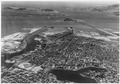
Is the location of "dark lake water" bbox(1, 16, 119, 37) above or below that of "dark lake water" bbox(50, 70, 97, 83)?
above

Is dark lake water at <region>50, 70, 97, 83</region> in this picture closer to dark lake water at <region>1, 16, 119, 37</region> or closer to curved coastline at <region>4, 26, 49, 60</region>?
curved coastline at <region>4, 26, 49, 60</region>

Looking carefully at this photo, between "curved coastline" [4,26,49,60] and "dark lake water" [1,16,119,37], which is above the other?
"dark lake water" [1,16,119,37]

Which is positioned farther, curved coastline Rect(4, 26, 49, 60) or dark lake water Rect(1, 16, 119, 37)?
dark lake water Rect(1, 16, 119, 37)

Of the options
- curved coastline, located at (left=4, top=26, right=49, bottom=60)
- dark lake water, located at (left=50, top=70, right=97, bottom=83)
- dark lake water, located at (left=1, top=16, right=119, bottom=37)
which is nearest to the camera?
dark lake water, located at (left=50, top=70, right=97, bottom=83)

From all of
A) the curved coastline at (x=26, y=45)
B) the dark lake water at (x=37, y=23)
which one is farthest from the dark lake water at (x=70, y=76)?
the dark lake water at (x=37, y=23)

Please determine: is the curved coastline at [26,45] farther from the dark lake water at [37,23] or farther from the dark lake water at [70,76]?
the dark lake water at [70,76]

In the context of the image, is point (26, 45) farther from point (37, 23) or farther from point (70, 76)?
point (37, 23)

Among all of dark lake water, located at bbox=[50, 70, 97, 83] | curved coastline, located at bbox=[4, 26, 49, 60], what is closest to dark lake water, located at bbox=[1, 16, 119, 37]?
curved coastline, located at bbox=[4, 26, 49, 60]

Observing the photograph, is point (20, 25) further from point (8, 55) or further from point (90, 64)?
point (90, 64)

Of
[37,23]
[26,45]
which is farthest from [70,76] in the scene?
[37,23]

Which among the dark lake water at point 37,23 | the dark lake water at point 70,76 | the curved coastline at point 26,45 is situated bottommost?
the dark lake water at point 70,76

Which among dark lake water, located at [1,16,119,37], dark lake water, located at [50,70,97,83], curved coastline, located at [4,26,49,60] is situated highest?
dark lake water, located at [1,16,119,37]

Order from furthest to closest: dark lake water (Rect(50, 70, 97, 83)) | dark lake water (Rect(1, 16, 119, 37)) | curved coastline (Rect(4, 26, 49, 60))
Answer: dark lake water (Rect(1, 16, 119, 37)), curved coastline (Rect(4, 26, 49, 60)), dark lake water (Rect(50, 70, 97, 83))
